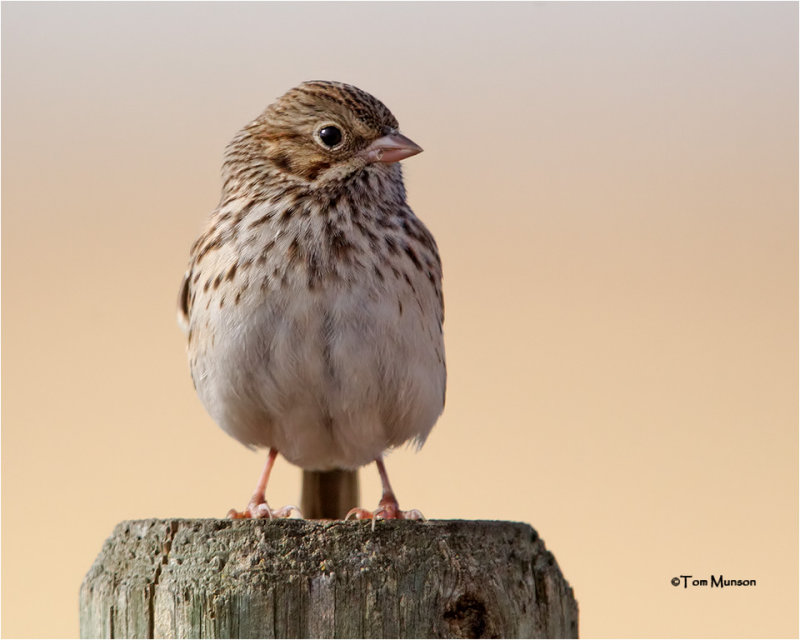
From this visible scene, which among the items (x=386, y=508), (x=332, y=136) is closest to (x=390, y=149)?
(x=332, y=136)

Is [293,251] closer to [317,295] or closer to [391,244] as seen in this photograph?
[317,295]

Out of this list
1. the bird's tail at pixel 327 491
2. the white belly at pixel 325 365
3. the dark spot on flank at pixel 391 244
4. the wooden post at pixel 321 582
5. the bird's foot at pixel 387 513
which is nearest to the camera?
the wooden post at pixel 321 582

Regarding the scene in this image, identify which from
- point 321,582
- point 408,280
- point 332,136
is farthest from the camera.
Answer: point 332,136

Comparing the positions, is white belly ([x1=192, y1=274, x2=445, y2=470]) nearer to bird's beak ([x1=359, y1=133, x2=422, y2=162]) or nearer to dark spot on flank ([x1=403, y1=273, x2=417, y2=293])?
dark spot on flank ([x1=403, y1=273, x2=417, y2=293])

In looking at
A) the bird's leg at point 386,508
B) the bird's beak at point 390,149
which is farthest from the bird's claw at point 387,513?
the bird's beak at point 390,149

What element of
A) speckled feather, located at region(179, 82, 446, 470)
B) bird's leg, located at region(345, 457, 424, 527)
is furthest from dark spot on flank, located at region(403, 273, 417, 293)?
bird's leg, located at region(345, 457, 424, 527)

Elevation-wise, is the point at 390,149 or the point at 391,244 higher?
the point at 390,149

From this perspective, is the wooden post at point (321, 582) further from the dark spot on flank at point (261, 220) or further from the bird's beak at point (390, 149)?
the bird's beak at point (390, 149)
